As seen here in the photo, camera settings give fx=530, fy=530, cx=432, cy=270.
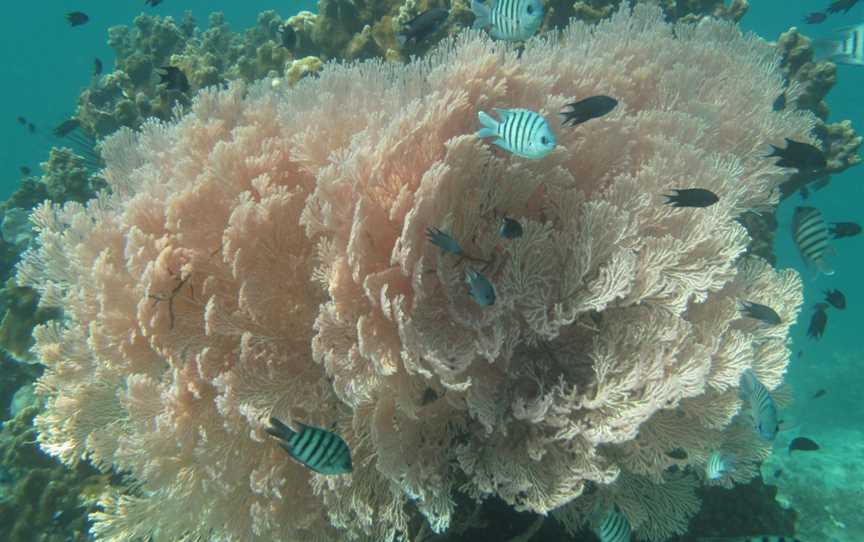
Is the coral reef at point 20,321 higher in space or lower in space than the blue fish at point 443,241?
lower

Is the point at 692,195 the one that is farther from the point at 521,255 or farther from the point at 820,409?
the point at 820,409

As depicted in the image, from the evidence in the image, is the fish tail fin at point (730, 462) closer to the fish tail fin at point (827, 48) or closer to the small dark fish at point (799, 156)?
the small dark fish at point (799, 156)

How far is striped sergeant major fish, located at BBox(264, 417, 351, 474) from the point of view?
270cm

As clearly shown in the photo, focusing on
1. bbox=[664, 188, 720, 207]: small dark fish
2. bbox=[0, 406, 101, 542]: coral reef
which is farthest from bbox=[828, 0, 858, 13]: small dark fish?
bbox=[0, 406, 101, 542]: coral reef

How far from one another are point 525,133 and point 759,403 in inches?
108

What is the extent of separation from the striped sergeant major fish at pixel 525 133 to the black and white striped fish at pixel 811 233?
3.46m

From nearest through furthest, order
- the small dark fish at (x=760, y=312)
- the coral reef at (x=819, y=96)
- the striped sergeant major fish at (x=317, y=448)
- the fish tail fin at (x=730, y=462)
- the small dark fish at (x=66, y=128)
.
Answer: the striped sergeant major fish at (x=317, y=448) < the small dark fish at (x=760, y=312) < the fish tail fin at (x=730, y=462) < the coral reef at (x=819, y=96) < the small dark fish at (x=66, y=128)

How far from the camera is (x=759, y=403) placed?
3.95m

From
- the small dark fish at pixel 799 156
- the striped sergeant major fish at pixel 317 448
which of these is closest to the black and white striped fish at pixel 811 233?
the small dark fish at pixel 799 156

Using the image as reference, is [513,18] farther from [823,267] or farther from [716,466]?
[823,267]

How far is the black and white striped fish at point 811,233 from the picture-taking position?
506 cm

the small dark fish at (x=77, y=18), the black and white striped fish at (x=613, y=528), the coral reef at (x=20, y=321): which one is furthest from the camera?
the small dark fish at (x=77, y=18)

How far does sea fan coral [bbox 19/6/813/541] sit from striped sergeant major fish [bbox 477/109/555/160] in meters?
0.36

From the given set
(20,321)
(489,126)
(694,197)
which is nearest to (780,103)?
(694,197)
